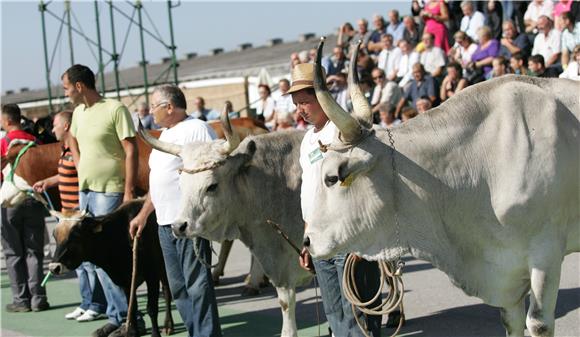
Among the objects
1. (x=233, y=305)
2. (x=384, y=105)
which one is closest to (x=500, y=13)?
(x=384, y=105)

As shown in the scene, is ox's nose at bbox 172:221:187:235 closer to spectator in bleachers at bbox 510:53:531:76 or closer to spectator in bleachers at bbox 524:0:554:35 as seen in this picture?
spectator in bleachers at bbox 510:53:531:76

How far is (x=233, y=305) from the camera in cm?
1004

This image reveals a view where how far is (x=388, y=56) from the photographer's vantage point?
16.4 meters

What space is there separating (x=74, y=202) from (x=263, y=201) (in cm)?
313

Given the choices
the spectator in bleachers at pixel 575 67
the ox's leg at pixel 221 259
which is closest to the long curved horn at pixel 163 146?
the ox's leg at pixel 221 259

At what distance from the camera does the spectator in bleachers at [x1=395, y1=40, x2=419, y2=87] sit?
15.4m

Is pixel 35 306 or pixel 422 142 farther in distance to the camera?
pixel 35 306

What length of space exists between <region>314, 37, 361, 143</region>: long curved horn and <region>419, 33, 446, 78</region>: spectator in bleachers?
1038cm

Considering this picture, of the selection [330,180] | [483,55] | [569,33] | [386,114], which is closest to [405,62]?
[483,55]

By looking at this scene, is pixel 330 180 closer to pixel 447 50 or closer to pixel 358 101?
pixel 358 101

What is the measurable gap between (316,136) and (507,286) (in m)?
1.65

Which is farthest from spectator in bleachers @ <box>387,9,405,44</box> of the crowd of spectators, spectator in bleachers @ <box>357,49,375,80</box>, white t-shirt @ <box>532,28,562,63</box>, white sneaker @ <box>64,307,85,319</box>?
white sneaker @ <box>64,307,85,319</box>

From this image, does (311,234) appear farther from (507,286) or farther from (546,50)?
(546,50)

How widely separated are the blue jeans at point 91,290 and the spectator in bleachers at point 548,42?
24.1 ft
